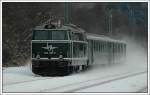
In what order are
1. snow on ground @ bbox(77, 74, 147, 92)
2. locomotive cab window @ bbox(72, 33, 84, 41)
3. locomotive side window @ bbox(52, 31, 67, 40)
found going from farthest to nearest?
locomotive cab window @ bbox(72, 33, 84, 41) < locomotive side window @ bbox(52, 31, 67, 40) < snow on ground @ bbox(77, 74, 147, 92)

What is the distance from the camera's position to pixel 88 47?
2791 cm

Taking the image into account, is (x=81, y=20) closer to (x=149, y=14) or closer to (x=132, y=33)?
(x=132, y=33)

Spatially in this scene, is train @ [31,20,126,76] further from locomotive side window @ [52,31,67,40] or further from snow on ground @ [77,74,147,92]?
snow on ground @ [77,74,147,92]

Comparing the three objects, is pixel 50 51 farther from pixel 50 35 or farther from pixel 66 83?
pixel 66 83

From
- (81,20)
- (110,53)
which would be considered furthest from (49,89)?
(110,53)

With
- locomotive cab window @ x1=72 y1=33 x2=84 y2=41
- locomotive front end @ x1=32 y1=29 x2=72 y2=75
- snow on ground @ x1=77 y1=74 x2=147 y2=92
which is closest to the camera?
snow on ground @ x1=77 y1=74 x2=147 y2=92

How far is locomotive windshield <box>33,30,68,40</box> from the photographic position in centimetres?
2406

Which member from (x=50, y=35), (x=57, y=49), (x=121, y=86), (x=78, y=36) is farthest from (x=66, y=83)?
(x=78, y=36)

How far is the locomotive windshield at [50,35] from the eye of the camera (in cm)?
2406

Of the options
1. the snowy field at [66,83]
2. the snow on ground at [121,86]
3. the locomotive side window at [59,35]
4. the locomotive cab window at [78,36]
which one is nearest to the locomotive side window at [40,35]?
the locomotive side window at [59,35]

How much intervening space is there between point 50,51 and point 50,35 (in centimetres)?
84

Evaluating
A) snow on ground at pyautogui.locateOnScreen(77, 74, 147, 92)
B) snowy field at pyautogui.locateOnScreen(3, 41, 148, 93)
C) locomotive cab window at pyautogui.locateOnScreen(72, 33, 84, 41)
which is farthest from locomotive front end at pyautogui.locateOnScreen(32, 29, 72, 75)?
snow on ground at pyautogui.locateOnScreen(77, 74, 147, 92)

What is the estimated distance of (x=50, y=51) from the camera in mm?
23688

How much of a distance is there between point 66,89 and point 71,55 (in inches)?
241
